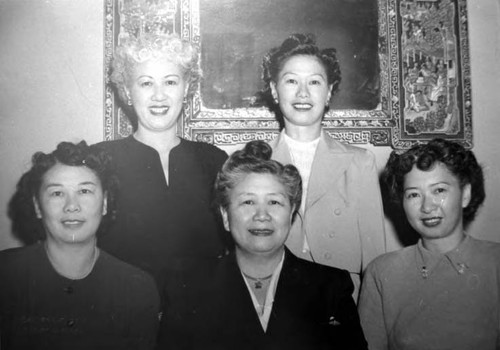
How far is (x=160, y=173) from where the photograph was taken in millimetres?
1799

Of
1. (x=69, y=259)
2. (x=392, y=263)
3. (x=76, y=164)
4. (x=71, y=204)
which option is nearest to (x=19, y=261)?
(x=69, y=259)

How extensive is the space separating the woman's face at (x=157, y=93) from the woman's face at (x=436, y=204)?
3.17 feet

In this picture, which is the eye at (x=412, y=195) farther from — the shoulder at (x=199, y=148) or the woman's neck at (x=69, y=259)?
the woman's neck at (x=69, y=259)

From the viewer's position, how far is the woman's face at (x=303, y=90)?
6.02ft

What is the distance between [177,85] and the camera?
1827mm

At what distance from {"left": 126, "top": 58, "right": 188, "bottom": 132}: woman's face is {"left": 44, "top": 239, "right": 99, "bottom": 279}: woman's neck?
1.82 feet

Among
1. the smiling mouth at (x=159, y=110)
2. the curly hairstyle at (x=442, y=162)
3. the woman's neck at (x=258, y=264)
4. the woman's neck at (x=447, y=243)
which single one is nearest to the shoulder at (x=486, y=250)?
the woman's neck at (x=447, y=243)

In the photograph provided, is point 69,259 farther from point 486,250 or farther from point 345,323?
point 486,250

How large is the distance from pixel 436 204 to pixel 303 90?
0.67 m

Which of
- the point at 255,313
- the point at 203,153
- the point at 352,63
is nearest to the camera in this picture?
the point at 255,313

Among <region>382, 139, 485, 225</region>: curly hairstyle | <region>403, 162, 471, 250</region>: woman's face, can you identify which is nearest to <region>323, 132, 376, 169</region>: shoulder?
<region>382, 139, 485, 225</region>: curly hairstyle

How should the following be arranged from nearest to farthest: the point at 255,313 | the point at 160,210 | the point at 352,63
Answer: the point at 255,313 → the point at 160,210 → the point at 352,63

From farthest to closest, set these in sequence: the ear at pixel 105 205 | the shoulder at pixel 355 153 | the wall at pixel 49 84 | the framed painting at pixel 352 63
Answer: the framed painting at pixel 352 63
the wall at pixel 49 84
the shoulder at pixel 355 153
the ear at pixel 105 205

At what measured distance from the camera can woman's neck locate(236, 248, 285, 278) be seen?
1495 mm
